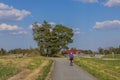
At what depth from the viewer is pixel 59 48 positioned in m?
90.1

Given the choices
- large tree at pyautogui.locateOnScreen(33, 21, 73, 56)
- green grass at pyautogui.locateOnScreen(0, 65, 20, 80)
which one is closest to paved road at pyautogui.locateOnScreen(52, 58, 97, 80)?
green grass at pyautogui.locateOnScreen(0, 65, 20, 80)

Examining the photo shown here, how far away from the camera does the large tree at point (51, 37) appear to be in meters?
89.5

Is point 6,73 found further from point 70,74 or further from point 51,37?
point 51,37

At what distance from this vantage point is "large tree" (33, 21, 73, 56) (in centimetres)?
8950

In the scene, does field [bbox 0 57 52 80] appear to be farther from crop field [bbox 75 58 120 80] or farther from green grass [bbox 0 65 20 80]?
crop field [bbox 75 58 120 80]

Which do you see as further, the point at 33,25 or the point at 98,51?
the point at 98,51

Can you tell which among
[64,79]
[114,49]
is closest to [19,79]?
[64,79]

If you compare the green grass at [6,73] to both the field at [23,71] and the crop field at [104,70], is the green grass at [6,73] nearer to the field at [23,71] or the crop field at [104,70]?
the field at [23,71]

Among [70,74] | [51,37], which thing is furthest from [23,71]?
[51,37]

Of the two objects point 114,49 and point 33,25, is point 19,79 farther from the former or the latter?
point 114,49

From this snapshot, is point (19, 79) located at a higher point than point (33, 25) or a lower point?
lower

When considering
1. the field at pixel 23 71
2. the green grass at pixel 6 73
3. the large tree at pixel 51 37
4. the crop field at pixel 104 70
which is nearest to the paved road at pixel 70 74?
the crop field at pixel 104 70

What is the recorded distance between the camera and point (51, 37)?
8950 cm

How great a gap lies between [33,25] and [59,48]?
9310mm
